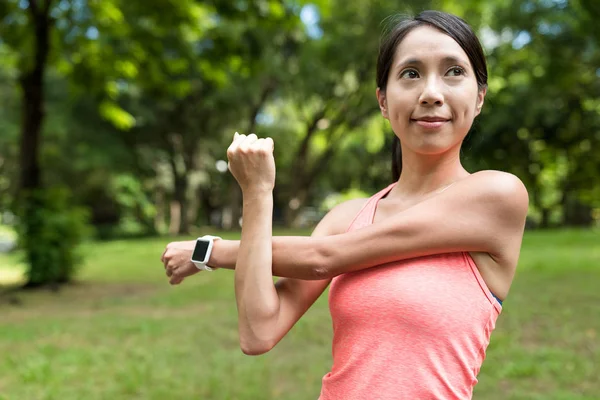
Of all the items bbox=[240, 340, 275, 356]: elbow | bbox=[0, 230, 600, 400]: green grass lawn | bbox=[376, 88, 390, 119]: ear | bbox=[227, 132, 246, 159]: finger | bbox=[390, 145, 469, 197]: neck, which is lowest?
bbox=[0, 230, 600, 400]: green grass lawn

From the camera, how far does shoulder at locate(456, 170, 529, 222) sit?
1278mm

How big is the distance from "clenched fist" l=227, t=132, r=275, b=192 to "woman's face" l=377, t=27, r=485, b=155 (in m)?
0.28

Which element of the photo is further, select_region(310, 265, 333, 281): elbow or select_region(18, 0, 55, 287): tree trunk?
select_region(18, 0, 55, 287): tree trunk

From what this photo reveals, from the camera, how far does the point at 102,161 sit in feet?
70.6

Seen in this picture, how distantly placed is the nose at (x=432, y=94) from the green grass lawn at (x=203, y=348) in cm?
372

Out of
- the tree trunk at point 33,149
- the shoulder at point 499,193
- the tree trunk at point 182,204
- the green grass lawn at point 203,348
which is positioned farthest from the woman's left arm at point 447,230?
the tree trunk at point 182,204

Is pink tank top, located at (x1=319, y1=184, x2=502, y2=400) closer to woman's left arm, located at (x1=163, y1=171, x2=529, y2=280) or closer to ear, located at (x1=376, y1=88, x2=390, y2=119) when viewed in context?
woman's left arm, located at (x1=163, y1=171, x2=529, y2=280)

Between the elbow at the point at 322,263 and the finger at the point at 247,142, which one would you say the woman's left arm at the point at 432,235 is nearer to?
the elbow at the point at 322,263

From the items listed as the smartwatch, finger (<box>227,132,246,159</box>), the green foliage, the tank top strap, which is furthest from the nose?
the green foliage

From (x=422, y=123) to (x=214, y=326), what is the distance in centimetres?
605

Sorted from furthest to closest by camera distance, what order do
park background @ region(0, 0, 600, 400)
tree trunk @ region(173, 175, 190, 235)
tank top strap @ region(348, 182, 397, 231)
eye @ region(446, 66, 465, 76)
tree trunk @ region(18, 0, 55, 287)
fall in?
1. tree trunk @ region(173, 175, 190, 235)
2. tree trunk @ region(18, 0, 55, 287)
3. park background @ region(0, 0, 600, 400)
4. tank top strap @ region(348, 182, 397, 231)
5. eye @ region(446, 66, 465, 76)

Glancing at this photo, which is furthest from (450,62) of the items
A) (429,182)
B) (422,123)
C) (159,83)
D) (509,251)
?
(159,83)

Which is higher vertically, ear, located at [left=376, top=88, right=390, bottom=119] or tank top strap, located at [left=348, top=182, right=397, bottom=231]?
ear, located at [left=376, top=88, right=390, bottom=119]

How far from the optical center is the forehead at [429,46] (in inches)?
49.7
